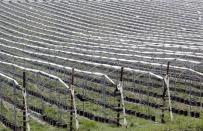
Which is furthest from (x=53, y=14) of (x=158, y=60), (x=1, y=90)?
(x=1, y=90)

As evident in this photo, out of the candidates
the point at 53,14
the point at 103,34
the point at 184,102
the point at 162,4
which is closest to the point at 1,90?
the point at 184,102

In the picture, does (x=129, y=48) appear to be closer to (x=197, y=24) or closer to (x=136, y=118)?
(x=136, y=118)

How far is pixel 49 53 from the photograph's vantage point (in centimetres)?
2992

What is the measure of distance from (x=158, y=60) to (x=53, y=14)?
22124 millimetres

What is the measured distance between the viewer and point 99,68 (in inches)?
1073

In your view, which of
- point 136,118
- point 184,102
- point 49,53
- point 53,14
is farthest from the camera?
point 53,14

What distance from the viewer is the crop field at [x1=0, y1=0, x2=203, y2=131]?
20.0m

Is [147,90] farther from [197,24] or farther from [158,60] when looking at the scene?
[197,24]

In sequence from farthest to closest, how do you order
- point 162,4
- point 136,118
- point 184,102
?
point 162,4, point 184,102, point 136,118

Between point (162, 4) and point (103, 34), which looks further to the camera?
point (162, 4)

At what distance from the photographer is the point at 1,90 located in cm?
2184

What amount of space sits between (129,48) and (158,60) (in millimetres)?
4684

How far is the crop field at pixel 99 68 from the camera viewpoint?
20047 millimetres

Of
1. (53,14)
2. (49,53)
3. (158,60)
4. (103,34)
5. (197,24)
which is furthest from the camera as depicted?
(53,14)
